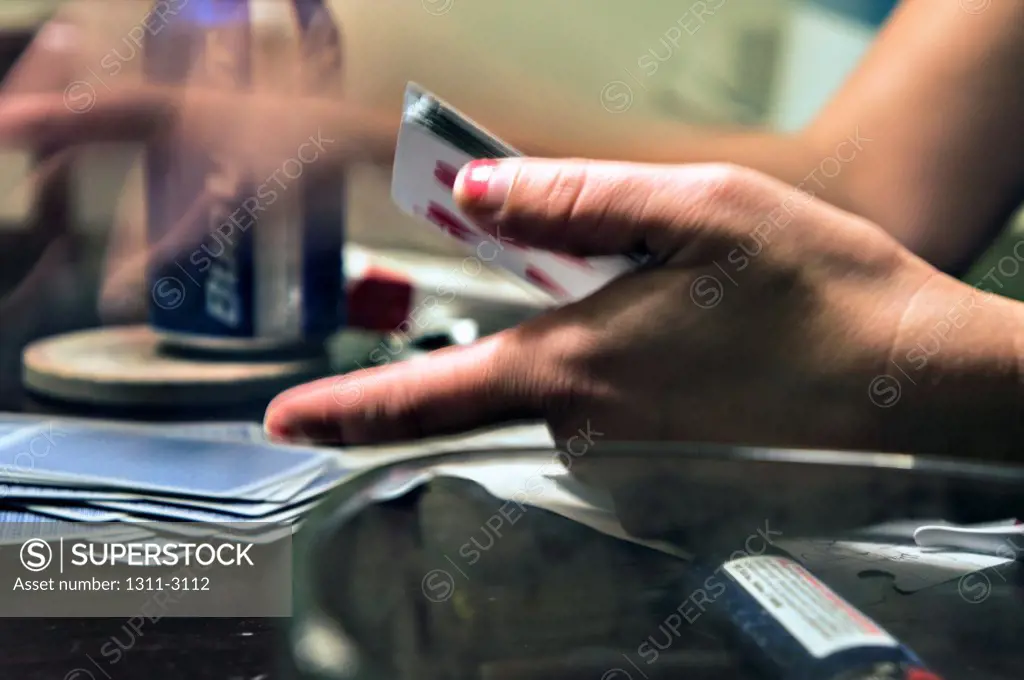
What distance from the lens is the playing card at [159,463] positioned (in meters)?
0.35

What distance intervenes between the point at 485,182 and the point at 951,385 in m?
0.27

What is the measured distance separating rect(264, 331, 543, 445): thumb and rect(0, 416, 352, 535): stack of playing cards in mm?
25

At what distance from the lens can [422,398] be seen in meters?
0.39

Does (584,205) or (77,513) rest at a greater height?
(584,205)

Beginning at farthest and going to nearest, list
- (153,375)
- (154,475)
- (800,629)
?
1. (153,375)
2. (154,475)
3. (800,629)

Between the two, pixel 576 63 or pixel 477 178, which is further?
pixel 576 63

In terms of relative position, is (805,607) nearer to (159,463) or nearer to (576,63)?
(159,463)

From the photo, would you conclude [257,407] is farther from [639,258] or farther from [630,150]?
[630,150]

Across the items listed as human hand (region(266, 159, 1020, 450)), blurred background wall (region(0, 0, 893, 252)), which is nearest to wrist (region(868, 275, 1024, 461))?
human hand (region(266, 159, 1020, 450))

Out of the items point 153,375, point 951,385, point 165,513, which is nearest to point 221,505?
point 165,513

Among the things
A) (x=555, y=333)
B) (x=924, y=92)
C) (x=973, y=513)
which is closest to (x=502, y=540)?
(x=555, y=333)

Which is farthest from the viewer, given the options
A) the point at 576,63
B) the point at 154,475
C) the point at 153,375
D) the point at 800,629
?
the point at 576,63

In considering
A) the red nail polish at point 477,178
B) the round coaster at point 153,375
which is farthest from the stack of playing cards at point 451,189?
the round coaster at point 153,375

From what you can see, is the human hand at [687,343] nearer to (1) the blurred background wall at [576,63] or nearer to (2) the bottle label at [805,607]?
(2) the bottle label at [805,607]
